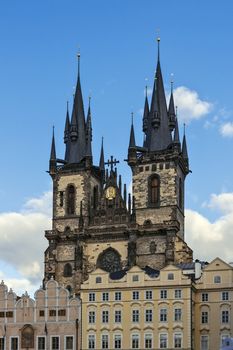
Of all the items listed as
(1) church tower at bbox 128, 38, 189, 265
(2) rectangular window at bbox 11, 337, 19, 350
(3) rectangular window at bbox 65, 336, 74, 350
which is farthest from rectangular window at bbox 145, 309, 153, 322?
(1) church tower at bbox 128, 38, 189, 265

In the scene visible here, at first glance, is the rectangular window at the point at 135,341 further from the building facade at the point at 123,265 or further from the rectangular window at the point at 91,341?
the rectangular window at the point at 91,341

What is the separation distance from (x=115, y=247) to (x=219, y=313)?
25766 millimetres

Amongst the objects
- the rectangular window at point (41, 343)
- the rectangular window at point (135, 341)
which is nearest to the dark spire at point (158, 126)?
the rectangular window at point (135, 341)

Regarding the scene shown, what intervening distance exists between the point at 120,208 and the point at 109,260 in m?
7.08

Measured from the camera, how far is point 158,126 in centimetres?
10869

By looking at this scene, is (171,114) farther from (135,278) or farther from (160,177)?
(135,278)

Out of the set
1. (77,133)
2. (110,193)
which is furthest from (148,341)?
(77,133)

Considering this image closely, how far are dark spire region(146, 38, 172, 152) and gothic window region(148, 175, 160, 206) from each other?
408 cm

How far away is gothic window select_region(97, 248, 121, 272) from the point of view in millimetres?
102500

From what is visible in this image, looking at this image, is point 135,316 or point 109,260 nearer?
point 135,316

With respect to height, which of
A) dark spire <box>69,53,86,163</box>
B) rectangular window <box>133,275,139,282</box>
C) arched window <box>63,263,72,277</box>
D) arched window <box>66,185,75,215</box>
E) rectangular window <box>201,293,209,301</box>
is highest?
dark spire <box>69,53,86,163</box>

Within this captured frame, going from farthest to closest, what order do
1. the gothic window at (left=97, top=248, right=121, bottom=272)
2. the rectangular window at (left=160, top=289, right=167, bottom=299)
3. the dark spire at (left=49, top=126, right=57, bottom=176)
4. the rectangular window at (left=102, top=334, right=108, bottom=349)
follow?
the dark spire at (left=49, top=126, right=57, bottom=176) < the gothic window at (left=97, top=248, right=121, bottom=272) < the rectangular window at (left=102, top=334, right=108, bottom=349) < the rectangular window at (left=160, top=289, right=167, bottom=299)

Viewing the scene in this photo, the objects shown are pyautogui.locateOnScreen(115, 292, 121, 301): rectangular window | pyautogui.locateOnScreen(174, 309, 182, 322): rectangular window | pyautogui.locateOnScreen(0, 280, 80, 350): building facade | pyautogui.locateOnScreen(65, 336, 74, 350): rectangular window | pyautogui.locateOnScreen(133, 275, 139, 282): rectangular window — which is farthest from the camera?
pyautogui.locateOnScreen(0, 280, 80, 350): building facade

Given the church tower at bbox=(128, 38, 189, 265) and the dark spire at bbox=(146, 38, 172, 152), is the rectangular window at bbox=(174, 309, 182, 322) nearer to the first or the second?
the church tower at bbox=(128, 38, 189, 265)
